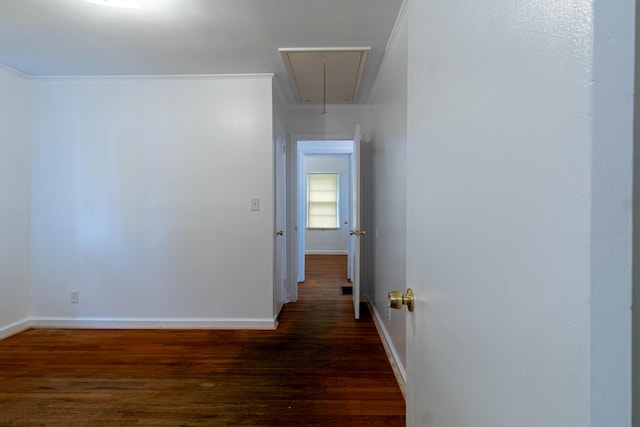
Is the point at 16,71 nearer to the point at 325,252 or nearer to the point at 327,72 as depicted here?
the point at 327,72

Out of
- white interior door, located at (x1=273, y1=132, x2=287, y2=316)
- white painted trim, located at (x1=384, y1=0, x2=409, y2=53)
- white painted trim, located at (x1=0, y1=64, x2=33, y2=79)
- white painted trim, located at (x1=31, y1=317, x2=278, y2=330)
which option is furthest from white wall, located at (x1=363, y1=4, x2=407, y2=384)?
white painted trim, located at (x1=0, y1=64, x2=33, y2=79)

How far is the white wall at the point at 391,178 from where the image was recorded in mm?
1858

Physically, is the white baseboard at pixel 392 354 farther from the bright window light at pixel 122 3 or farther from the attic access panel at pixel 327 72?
the bright window light at pixel 122 3

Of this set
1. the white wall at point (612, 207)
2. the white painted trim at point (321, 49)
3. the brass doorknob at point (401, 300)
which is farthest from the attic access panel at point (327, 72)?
the white wall at point (612, 207)

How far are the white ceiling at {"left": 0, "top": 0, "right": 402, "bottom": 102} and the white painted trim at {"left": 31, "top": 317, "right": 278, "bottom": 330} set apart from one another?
2277 millimetres

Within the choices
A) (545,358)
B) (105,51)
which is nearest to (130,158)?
(105,51)

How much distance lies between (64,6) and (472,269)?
2553mm

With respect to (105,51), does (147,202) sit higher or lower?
lower

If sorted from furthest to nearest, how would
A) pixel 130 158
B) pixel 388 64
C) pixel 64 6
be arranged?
pixel 130 158
pixel 388 64
pixel 64 6

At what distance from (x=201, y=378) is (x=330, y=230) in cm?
516

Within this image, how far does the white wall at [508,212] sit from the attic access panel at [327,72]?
1.73 m

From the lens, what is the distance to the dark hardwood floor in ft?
5.26

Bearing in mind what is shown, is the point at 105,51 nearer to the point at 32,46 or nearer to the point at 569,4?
the point at 32,46

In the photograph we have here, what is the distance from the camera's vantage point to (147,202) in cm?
269
